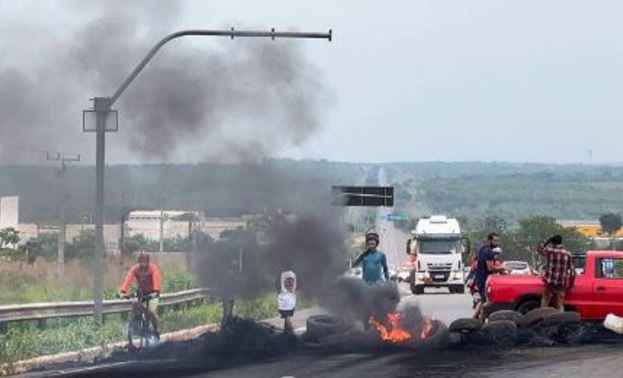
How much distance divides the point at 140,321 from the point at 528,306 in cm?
692

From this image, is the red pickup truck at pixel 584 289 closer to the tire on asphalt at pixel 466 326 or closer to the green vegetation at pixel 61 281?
the tire on asphalt at pixel 466 326

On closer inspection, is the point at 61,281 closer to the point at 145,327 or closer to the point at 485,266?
the point at 145,327

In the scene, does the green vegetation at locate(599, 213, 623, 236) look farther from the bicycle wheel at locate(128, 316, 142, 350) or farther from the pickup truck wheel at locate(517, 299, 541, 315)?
the bicycle wheel at locate(128, 316, 142, 350)

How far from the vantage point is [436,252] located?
57812 millimetres

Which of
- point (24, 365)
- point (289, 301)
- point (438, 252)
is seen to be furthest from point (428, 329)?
point (438, 252)

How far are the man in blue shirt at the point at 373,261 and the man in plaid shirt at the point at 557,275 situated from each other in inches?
108

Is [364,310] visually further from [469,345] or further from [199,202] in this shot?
[199,202]

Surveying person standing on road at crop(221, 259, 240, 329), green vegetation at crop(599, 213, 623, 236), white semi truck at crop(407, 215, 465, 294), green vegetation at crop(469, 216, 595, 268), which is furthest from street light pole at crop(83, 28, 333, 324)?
green vegetation at crop(599, 213, 623, 236)

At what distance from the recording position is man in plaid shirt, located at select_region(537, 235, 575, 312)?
944 inches

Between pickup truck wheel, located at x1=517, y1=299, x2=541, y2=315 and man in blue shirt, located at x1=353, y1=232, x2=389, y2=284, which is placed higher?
man in blue shirt, located at x1=353, y1=232, x2=389, y2=284

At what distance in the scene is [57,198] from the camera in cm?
3919

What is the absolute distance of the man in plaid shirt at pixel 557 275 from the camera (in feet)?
78.7

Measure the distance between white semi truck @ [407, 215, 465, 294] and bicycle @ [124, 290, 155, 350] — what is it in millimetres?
34237

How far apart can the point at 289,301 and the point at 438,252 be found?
3201 centimetres
